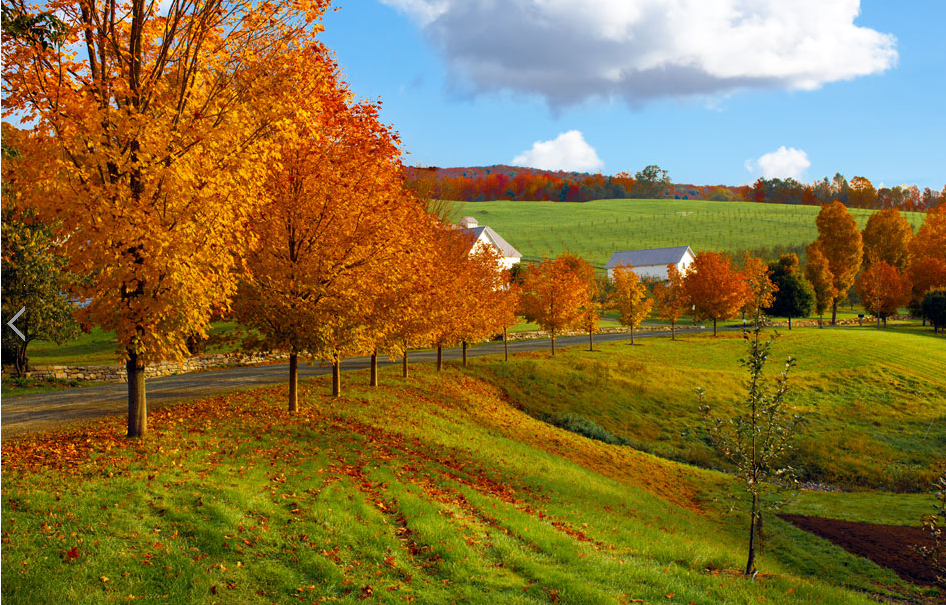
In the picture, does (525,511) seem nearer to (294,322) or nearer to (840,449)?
(294,322)

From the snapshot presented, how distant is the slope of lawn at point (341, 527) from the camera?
8.41 m

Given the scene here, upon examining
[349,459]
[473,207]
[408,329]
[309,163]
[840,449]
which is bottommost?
[840,449]

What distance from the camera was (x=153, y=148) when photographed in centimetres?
1216

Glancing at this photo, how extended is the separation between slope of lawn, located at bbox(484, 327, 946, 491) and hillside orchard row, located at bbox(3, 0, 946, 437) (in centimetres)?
1615

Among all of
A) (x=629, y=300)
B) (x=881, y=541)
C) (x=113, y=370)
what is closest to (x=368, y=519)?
(x=881, y=541)

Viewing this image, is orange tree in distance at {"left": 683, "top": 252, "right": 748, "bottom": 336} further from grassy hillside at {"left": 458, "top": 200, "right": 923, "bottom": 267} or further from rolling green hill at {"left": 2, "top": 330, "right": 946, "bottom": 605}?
grassy hillside at {"left": 458, "top": 200, "right": 923, "bottom": 267}

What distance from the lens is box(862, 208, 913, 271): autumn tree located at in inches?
3356

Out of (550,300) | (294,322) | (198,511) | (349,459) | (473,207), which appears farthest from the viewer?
(473,207)

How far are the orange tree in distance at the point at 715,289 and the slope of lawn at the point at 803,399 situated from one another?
10491 millimetres

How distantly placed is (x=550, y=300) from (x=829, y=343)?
26950 mm

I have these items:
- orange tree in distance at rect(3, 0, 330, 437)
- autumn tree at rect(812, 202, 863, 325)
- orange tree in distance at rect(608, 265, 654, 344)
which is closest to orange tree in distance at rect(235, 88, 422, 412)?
orange tree in distance at rect(3, 0, 330, 437)

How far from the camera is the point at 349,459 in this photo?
1527 centimetres

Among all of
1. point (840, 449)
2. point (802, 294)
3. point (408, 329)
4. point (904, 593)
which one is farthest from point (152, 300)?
point (802, 294)

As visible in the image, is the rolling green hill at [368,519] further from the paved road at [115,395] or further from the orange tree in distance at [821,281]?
the orange tree in distance at [821,281]
